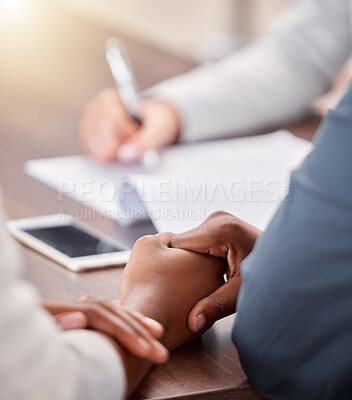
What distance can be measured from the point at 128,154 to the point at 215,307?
0.55 metres

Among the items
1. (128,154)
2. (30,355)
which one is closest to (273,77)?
(128,154)

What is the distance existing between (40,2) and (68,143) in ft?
3.53

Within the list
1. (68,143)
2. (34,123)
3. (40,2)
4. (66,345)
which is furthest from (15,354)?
(40,2)

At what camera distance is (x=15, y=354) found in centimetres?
48

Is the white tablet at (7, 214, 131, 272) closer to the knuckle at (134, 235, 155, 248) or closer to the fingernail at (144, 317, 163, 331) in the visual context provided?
the knuckle at (134, 235, 155, 248)

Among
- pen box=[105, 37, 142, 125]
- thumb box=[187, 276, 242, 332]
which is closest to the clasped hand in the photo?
thumb box=[187, 276, 242, 332]

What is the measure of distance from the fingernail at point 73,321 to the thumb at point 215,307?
0.11 meters

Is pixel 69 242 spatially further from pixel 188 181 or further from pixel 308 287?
pixel 308 287

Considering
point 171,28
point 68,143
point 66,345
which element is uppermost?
point 66,345

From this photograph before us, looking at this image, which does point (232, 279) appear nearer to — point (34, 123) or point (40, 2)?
point (34, 123)

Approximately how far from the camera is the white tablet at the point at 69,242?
83cm

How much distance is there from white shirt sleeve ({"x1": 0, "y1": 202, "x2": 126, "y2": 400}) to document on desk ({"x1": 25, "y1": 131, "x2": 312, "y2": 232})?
38 centimetres

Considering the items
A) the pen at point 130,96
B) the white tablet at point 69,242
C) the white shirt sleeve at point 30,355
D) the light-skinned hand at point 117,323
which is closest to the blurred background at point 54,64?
the pen at point 130,96

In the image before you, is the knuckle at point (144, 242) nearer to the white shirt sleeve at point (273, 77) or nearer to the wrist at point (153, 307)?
the wrist at point (153, 307)
